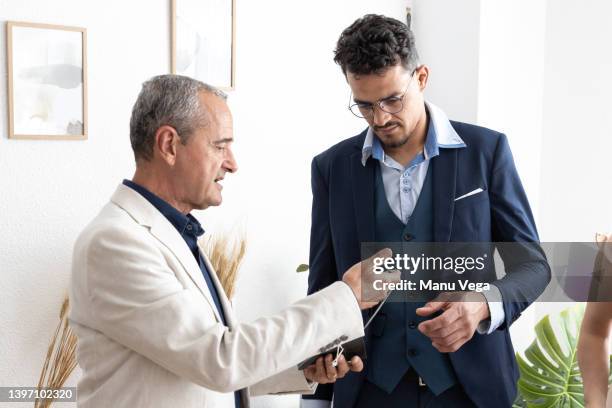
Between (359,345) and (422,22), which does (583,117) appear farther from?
(359,345)

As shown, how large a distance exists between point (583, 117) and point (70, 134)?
7.70 feet

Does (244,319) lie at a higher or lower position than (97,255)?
lower

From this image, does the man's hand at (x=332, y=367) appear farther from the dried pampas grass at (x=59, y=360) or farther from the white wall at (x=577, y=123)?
the white wall at (x=577, y=123)

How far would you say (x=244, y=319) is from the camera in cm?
352

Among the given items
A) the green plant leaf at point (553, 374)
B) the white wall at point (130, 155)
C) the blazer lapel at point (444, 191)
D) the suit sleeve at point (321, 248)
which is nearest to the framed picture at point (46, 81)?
the white wall at point (130, 155)

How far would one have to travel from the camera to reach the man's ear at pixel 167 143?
65.0 inches

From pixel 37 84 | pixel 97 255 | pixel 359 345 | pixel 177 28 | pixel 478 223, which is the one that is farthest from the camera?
pixel 177 28

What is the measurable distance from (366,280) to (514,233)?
49 centimetres

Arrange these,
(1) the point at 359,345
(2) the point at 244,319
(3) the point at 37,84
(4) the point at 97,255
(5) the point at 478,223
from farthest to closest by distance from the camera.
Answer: (2) the point at 244,319
(3) the point at 37,84
(5) the point at 478,223
(1) the point at 359,345
(4) the point at 97,255

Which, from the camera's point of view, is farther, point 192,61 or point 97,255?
point 192,61

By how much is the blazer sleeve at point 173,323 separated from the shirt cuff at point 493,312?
466 millimetres

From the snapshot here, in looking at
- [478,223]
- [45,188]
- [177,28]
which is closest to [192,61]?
[177,28]

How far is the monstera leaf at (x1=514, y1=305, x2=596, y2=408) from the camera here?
3.32 meters

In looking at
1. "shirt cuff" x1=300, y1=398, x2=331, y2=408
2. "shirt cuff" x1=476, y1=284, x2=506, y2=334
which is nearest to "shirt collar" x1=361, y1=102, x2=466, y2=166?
"shirt cuff" x1=476, y1=284, x2=506, y2=334
